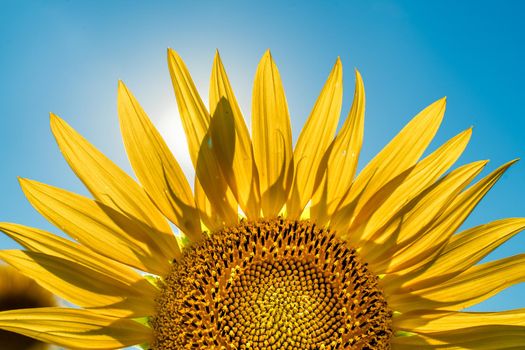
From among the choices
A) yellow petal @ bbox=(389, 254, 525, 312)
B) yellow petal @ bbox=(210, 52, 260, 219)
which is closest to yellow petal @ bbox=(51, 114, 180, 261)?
yellow petal @ bbox=(210, 52, 260, 219)

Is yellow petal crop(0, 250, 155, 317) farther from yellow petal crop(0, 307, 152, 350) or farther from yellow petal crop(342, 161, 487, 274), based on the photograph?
yellow petal crop(342, 161, 487, 274)

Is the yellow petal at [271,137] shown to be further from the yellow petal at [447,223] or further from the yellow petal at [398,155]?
the yellow petal at [447,223]

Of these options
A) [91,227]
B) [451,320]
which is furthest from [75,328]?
[451,320]

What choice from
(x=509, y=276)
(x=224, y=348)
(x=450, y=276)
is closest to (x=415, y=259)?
(x=450, y=276)

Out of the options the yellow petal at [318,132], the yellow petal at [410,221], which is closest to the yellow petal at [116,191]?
the yellow petal at [318,132]

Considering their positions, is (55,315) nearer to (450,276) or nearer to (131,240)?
(131,240)

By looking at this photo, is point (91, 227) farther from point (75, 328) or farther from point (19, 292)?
point (19, 292)
